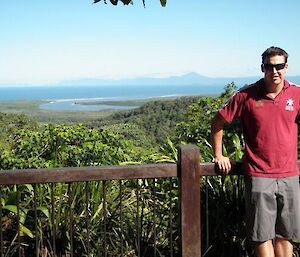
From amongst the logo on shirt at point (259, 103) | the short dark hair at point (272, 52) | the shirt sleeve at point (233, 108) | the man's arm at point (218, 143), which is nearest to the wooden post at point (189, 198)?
the man's arm at point (218, 143)

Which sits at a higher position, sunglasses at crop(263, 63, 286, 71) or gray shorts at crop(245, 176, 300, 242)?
sunglasses at crop(263, 63, 286, 71)

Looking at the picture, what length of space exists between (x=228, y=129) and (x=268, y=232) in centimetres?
236

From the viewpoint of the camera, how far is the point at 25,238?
4035 mm

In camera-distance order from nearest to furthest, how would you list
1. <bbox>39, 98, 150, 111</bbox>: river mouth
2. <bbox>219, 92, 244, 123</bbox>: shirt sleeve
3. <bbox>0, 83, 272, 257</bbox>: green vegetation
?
<bbox>219, 92, 244, 123</bbox>: shirt sleeve < <bbox>0, 83, 272, 257</bbox>: green vegetation < <bbox>39, 98, 150, 111</bbox>: river mouth

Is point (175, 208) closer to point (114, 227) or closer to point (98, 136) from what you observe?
point (114, 227)

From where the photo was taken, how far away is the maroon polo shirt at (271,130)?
10.1 ft

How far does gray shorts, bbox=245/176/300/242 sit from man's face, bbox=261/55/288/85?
0.65 meters

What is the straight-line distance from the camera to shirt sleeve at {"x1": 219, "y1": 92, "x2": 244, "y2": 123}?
3168mm

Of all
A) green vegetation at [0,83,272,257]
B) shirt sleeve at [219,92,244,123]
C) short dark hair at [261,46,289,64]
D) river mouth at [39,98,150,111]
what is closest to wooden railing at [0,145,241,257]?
green vegetation at [0,83,272,257]

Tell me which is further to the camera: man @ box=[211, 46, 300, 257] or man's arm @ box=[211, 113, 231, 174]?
man's arm @ box=[211, 113, 231, 174]

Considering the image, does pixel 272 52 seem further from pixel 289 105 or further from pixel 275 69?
pixel 289 105

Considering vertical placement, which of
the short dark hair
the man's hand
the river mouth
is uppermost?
the short dark hair

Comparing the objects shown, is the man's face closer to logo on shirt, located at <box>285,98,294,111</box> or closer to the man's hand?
logo on shirt, located at <box>285,98,294,111</box>

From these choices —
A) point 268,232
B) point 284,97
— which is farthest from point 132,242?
point 284,97
